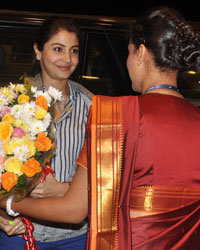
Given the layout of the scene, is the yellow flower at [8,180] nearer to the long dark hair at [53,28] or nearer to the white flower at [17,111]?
the white flower at [17,111]

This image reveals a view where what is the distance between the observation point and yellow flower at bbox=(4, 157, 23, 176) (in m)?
2.02

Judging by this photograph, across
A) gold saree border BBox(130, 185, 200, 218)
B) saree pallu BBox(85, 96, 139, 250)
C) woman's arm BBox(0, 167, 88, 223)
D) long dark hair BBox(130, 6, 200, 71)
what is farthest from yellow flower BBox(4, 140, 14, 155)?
long dark hair BBox(130, 6, 200, 71)

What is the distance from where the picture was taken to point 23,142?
80.4 inches

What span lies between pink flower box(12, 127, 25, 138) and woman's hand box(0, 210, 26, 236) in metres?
0.52

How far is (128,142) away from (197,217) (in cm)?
43

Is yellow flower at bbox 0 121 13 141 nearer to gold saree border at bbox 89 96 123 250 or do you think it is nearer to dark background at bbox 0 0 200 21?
gold saree border at bbox 89 96 123 250

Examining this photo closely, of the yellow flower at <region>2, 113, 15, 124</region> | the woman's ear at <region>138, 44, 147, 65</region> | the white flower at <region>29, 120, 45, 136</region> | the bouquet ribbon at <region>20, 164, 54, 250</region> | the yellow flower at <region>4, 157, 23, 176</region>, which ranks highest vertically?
the woman's ear at <region>138, 44, 147, 65</region>

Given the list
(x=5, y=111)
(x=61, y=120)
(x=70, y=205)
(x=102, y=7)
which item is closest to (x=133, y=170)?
(x=70, y=205)

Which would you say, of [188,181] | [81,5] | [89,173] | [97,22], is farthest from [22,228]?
[81,5]

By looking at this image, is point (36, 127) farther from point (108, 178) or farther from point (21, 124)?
point (108, 178)

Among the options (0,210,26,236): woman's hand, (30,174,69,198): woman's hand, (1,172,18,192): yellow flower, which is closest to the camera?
(1,172,18,192): yellow flower

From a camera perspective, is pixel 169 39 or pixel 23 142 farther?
pixel 23 142

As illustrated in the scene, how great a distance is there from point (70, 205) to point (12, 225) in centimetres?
74

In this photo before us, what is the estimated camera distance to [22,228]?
2.46 metres
